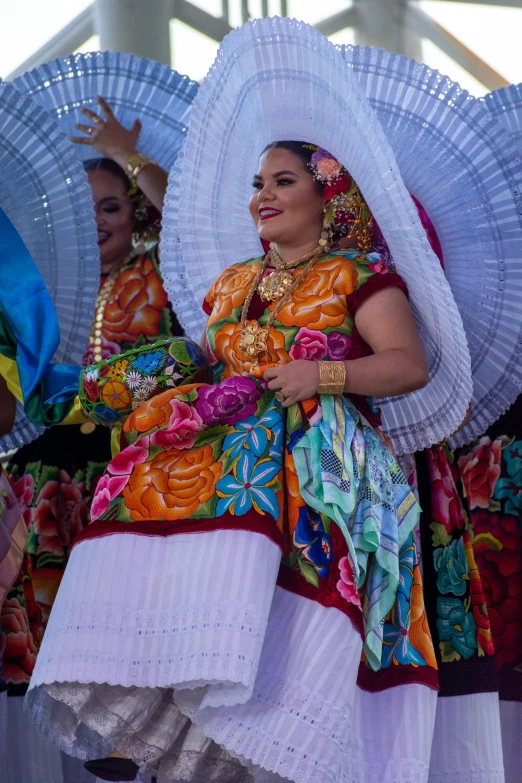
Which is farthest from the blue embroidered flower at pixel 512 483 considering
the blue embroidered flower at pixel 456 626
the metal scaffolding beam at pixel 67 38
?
the metal scaffolding beam at pixel 67 38

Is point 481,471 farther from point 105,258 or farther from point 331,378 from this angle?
point 105,258

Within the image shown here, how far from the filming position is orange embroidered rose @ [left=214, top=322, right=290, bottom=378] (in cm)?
300

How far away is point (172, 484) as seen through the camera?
2828 mm

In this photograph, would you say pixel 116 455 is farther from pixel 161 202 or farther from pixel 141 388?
pixel 161 202

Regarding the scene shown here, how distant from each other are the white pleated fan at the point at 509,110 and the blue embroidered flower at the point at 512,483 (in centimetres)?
93

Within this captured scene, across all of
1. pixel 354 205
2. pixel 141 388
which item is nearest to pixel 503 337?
pixel 354 205

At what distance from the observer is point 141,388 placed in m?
2.92

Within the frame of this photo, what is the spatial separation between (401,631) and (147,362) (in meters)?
0.84

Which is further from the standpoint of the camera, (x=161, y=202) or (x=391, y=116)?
(x=161, y=202)

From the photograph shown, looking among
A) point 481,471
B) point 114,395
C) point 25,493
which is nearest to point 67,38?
point 25,493

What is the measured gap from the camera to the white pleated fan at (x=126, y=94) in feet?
13.7

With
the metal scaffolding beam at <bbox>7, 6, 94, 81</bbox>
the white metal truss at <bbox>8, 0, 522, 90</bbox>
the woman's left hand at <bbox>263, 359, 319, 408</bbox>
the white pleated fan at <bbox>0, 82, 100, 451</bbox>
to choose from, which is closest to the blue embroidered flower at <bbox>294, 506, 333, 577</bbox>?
the woman's left hand at <bbox>263, 359, 319, 408</bbox>

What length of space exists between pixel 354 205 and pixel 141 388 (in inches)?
28.3

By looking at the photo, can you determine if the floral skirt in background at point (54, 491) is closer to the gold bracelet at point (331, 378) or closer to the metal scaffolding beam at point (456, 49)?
the gold bracelet at point (331, 378)
